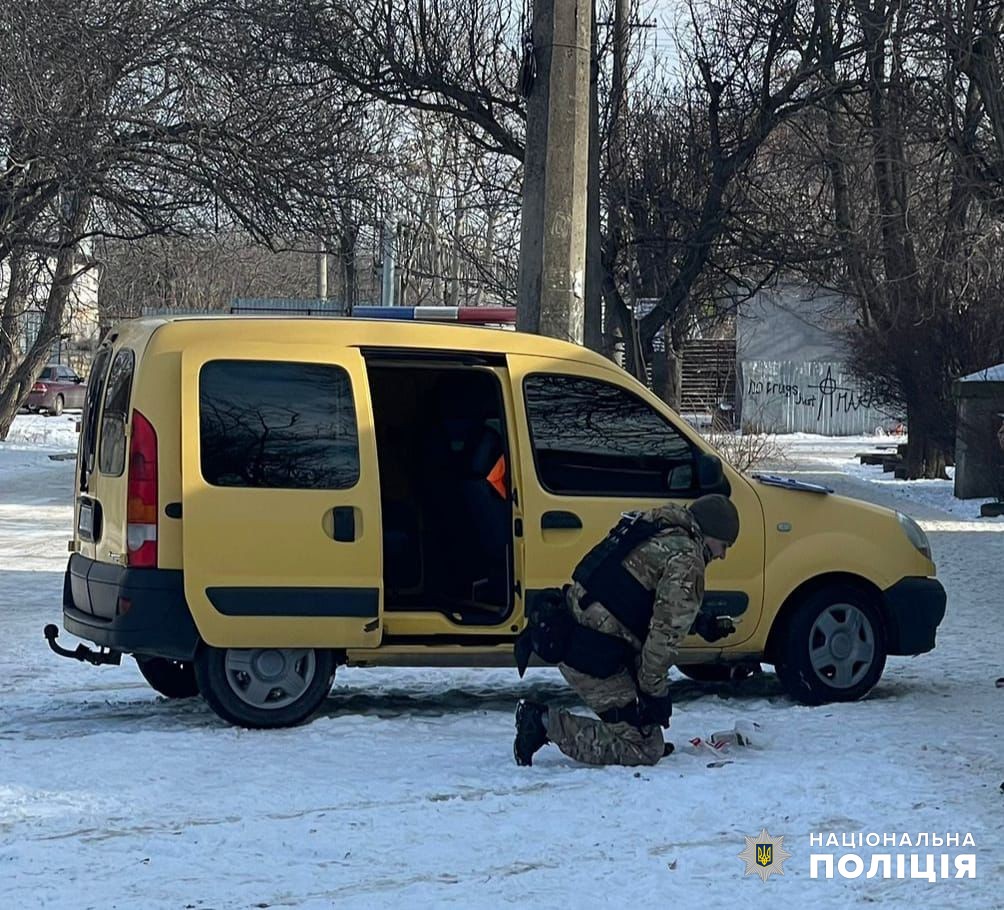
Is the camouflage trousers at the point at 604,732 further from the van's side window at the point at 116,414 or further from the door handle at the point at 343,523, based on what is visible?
the van's side window at the point at 116,414

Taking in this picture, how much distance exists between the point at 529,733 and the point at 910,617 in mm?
2610

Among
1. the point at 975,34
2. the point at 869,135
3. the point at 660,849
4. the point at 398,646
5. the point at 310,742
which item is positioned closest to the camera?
the point at 660,849

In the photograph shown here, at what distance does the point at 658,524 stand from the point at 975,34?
11.1 m

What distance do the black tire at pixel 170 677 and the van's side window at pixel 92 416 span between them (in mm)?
969

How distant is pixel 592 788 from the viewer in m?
6.50

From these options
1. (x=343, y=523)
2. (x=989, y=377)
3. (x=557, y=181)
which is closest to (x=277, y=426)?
(x=343, y=523)

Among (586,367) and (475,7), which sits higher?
(475,7)

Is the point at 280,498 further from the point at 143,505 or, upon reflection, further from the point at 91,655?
the point at 91,655

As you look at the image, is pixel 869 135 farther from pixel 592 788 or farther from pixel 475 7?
pixel 592 788

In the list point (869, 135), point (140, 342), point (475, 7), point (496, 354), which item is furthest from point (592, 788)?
point (475, 7)

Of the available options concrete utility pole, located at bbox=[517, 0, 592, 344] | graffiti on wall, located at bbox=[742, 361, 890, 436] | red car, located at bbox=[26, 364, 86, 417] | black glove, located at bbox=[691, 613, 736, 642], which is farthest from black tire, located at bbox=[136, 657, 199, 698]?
red car, located at bbox=[26, 364, 86, 417]

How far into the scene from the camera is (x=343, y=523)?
7.72m

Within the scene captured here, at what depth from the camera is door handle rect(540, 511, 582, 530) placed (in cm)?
803

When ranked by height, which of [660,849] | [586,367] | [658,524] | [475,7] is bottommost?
[660,849]
